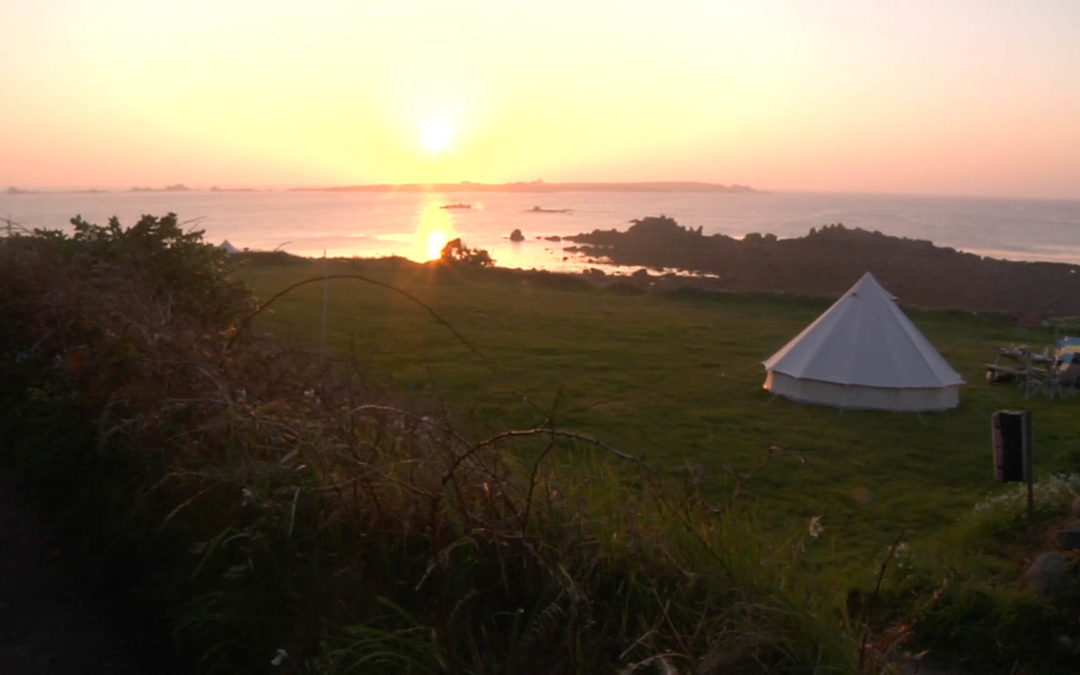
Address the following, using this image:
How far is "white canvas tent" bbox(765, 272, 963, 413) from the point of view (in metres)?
15.3

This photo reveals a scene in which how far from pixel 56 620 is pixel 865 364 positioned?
44.6ft

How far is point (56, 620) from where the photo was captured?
3.97 metres

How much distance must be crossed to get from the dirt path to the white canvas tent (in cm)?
1283

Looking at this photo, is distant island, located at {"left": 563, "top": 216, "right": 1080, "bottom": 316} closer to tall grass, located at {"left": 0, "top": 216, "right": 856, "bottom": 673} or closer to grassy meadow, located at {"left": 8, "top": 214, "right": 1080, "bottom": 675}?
grassy meadow, located at {"left": 8, "top": 214, "right": 1080, "bottom": 675}

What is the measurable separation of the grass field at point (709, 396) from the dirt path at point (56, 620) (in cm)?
192

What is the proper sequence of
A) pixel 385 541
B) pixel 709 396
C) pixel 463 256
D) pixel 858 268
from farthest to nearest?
pixel 858 268 < pixel 463 256 < pixel 709 396 < pixel 385 541

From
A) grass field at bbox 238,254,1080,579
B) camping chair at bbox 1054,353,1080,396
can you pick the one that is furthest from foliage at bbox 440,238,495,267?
camping chair at bbox 1054,353,1080,396

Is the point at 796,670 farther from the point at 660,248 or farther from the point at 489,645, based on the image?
the point at 660,248

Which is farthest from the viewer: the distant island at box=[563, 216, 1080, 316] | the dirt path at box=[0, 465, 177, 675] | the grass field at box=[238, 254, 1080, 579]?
the distant island at box=[563, 216, 1080, 316]

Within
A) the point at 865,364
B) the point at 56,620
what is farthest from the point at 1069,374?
the point at 56,620

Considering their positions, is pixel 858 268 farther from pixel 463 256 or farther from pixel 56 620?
pixel 56 620

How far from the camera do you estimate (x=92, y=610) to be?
411cm

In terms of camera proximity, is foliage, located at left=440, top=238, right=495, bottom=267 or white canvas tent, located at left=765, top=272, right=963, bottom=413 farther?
foliage, located at left=440, top=238, right=495, bottom=267

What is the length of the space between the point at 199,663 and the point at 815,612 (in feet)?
7.57
